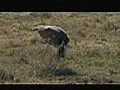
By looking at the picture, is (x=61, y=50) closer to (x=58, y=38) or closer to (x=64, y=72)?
(x=58, y=38)

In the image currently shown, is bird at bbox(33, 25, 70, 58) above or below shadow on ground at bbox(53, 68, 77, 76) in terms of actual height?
above

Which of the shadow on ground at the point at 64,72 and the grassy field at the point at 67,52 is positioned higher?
the grassy field at the point at 67,52

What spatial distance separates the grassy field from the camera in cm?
532

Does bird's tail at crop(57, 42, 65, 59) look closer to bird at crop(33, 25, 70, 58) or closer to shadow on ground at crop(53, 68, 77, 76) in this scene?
bird at crop(33, 25, 70, 58)

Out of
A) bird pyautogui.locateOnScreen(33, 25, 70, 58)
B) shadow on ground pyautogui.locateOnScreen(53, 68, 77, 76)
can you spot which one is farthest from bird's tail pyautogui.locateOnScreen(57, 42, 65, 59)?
shadow on ground pyautogui.locateOnScreen(53, 68, 77, 76)

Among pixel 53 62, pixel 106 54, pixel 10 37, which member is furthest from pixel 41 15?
pixel 53 62

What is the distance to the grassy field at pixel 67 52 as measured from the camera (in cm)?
532

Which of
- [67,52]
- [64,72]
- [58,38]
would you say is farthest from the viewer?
[67,52]

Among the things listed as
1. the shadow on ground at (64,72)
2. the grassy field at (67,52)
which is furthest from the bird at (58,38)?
the shadow on ground at (64,72)

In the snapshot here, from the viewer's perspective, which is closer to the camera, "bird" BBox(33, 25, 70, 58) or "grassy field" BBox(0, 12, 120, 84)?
"grassy field" BBox(0, 12, 120, 84)

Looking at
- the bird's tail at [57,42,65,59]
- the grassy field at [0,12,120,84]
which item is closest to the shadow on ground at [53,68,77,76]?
the grassy field at [0,12,120,84]

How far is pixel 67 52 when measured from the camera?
21.6ft

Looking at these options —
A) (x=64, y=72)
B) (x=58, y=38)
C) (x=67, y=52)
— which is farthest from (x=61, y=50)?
(x=64, y=72)

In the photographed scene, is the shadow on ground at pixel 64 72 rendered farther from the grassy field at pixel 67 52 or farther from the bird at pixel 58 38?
the bird at pixel 58 38
